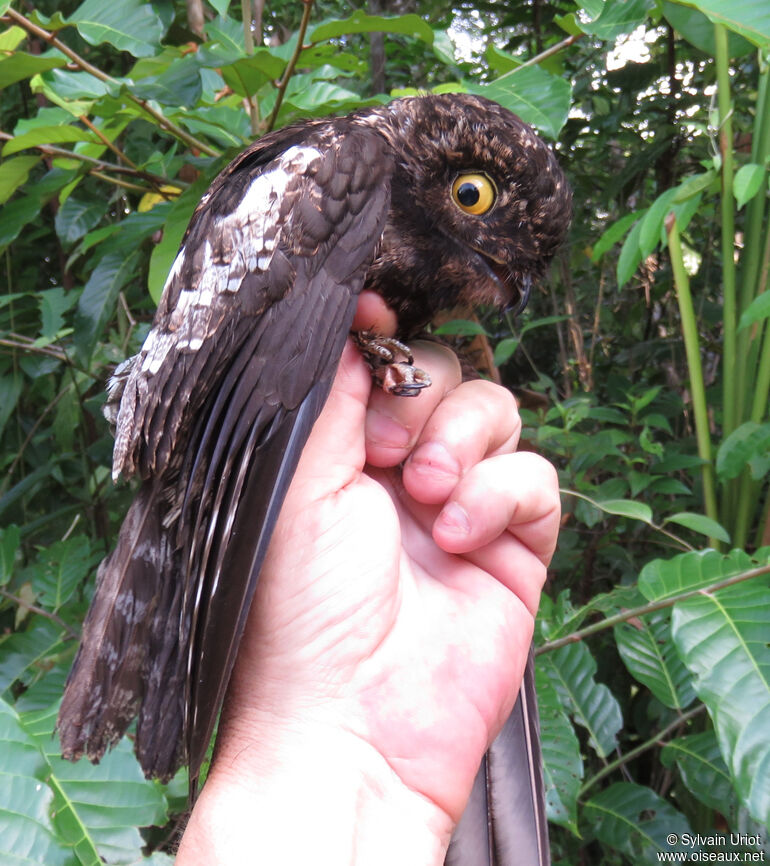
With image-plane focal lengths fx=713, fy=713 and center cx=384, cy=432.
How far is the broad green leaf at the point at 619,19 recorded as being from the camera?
162 cm

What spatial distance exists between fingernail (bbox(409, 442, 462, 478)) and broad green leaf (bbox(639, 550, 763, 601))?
0.58 m

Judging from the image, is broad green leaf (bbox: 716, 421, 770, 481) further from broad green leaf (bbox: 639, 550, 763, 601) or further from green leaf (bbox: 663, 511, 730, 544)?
broad green leaf (bbox: 639, 550, 763, 601)

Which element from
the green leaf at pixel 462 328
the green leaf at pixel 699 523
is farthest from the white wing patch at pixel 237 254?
the green leaf at pixel 699 523

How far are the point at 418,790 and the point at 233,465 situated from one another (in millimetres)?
733

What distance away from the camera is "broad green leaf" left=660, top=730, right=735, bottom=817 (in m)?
2.03

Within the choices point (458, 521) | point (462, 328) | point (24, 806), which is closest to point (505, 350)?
point (462, 328)

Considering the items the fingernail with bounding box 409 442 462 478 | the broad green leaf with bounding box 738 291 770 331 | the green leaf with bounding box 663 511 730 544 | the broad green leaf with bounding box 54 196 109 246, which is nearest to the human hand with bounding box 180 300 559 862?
the fingernail with bounding box 409 442 462 478

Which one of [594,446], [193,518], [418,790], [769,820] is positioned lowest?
[594,446]

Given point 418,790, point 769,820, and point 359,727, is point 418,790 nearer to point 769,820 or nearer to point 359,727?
point 359,727

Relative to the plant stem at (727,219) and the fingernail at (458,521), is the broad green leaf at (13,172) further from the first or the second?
the plant stem at (727,219)

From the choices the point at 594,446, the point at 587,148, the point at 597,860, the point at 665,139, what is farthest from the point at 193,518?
the point at 587,148

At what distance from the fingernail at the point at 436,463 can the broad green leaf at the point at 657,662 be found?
0.90m

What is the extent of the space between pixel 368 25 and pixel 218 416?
1.08 metres

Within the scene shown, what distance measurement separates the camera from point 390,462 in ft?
5.74
